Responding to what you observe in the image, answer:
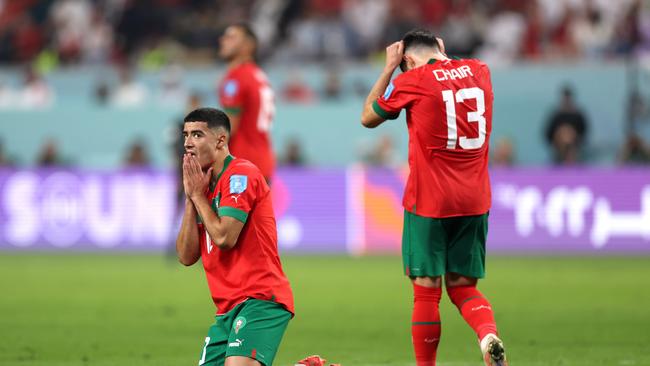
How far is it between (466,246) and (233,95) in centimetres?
451

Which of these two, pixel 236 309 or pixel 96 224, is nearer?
pixel 236 309

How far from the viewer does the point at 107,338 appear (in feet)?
31.8

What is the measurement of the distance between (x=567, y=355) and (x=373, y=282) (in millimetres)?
6460

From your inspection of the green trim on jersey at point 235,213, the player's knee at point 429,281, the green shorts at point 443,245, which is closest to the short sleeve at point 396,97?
the green shorts at point 443,245

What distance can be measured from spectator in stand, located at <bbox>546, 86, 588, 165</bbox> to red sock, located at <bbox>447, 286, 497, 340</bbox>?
43.5ft

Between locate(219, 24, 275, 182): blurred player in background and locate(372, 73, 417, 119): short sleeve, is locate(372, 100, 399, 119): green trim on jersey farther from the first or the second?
locate(219, 24, 275, 182): blurred player in background

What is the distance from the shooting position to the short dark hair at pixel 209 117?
6309mm

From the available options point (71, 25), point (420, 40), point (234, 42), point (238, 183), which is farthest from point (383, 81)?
point (71, 25)

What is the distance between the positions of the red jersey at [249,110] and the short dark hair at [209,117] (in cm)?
480

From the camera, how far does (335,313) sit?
11617 mm

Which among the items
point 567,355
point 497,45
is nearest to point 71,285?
point 567,355

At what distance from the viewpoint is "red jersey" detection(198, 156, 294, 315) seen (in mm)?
6195

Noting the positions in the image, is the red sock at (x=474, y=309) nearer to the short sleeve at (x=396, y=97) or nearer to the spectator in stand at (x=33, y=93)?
the short sleeve at (x=396, y=97)

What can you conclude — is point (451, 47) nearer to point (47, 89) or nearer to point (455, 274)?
point (47, 89)
